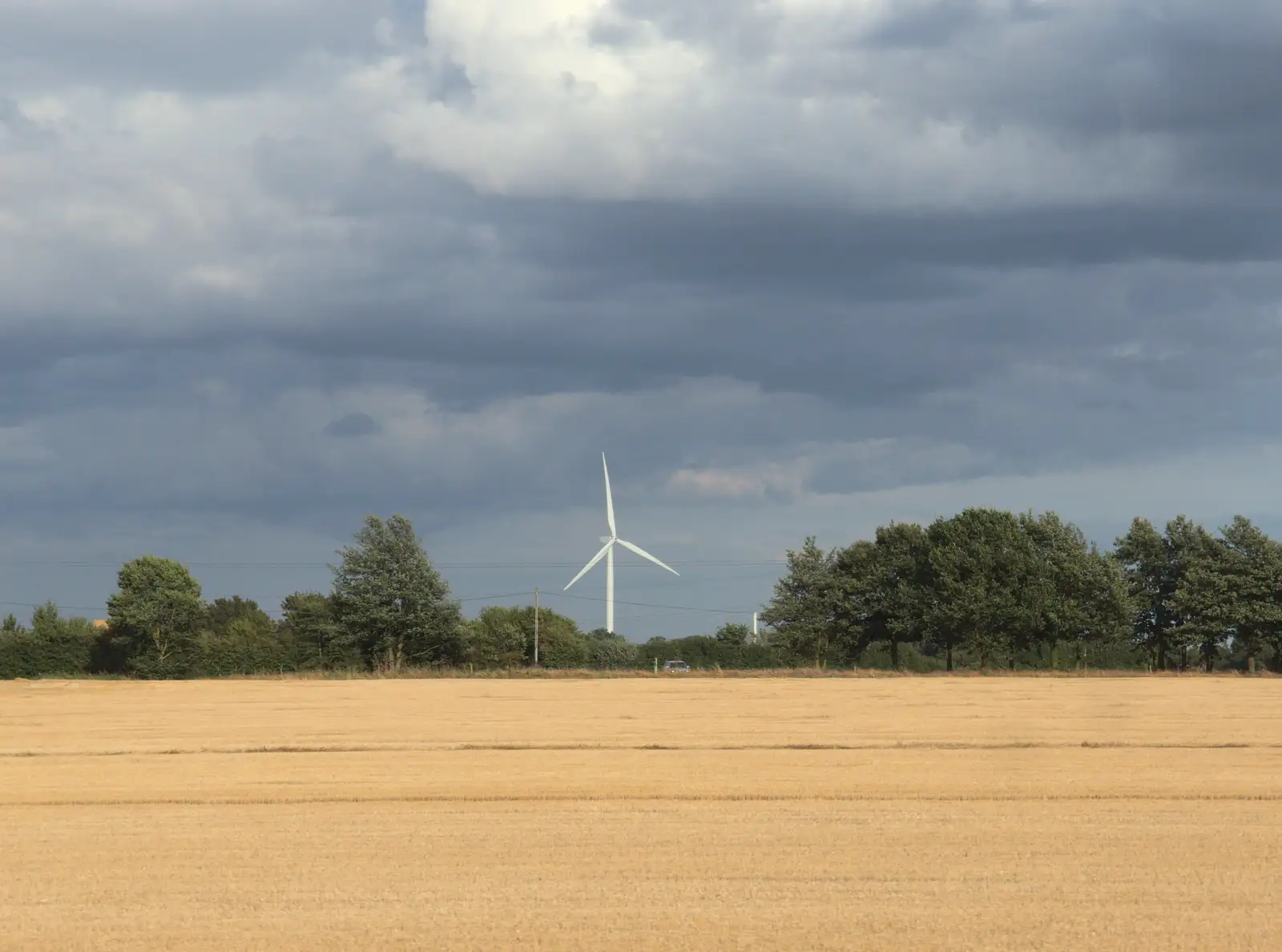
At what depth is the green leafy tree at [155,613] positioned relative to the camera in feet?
312

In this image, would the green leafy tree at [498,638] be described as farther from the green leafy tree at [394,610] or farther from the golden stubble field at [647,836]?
the golden stubble field at [647,836]

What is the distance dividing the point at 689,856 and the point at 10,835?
33.5 feet

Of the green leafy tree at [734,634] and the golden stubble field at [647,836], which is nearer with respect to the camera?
the golden stubble field at [647,836]

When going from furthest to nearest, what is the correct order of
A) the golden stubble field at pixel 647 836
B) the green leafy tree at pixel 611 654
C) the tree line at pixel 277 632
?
the green leafy tree at pixel 611 654
the tree line at pixel 277 632
the golden stubble field at pixel 647 836

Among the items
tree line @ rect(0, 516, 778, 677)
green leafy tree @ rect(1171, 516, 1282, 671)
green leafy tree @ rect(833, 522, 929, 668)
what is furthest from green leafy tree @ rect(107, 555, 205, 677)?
green leafy tree @ rect(1171, 516, 1282, 671)

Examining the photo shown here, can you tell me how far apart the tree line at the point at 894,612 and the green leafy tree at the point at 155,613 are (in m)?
0.11

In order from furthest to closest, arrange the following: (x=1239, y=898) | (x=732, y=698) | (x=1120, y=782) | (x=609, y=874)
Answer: (x=732, y=698) → (x=1120, y=782) → (x=609, y=874) → (x=1239, y=898)

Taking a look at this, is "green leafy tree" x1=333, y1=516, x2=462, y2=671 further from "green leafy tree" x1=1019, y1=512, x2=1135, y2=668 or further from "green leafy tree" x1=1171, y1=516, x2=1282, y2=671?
"green leafy tree" x1=1171, y1=516, x2=1282, y2=671

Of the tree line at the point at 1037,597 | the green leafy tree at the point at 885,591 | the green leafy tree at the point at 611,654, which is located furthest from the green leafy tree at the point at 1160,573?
the green leafy tree at the point at 611,654

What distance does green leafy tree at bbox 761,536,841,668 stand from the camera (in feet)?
323

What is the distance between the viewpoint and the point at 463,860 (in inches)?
684

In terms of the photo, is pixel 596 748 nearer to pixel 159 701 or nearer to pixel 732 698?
pixel 732 698

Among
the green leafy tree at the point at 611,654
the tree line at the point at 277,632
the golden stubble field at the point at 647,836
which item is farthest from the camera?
the green leafy tree at the point at 611,654

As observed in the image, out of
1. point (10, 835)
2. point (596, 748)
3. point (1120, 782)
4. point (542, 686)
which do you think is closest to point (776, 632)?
point (542, 686)
